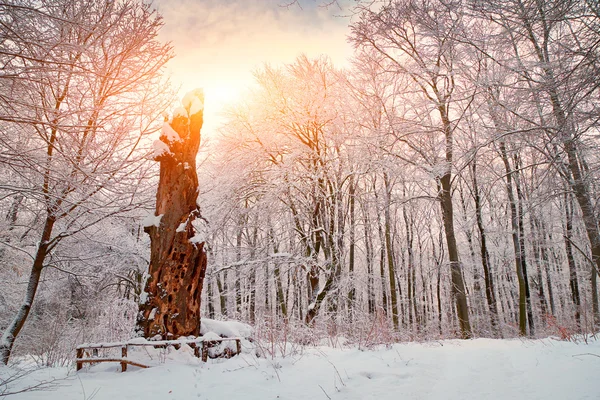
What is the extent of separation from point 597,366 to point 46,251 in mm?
9356

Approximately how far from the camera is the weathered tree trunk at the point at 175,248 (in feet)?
18.2

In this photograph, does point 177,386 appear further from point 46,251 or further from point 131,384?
point 46,251

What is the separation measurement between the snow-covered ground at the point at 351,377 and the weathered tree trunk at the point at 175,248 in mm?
648

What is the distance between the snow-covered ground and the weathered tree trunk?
648mm

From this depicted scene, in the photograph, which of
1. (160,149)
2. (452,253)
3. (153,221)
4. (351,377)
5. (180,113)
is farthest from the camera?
(452,253)

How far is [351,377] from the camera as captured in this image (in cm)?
386

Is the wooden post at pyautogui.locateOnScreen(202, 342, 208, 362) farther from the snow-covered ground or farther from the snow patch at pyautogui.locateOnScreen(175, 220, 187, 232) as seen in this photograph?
the snow patch at pyautogui.locateOnScreen(175, 220, 187, 232)

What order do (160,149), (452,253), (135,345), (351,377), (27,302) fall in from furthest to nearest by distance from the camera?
(452,253), (27,302), (160,149), (135,345), (351,377)

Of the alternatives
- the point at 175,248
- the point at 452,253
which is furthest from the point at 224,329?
the point at 452,253

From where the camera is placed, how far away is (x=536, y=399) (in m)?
3.08

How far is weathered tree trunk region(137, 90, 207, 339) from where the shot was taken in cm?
555

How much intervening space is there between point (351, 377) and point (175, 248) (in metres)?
3.60

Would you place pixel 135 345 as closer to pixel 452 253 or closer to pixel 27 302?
pixel 27 302

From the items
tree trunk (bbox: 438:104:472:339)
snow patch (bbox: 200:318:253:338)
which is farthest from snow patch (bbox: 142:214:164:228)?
tree trunk (bbox: 438:104:472:339)
